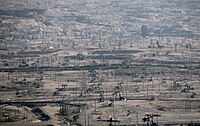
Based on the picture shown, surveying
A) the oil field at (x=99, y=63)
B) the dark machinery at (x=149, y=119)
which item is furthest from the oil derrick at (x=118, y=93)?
the dark machinery at (x=149, y=119)

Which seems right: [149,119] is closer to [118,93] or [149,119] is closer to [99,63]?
[118,93]

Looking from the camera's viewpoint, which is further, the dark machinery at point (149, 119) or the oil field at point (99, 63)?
the oil field at point (99, 63)

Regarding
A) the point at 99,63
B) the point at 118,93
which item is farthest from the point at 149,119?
the point at 99,63

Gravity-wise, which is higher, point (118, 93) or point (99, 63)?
point (99, 63)

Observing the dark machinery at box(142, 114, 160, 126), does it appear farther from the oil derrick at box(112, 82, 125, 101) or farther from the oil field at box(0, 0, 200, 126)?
the oil derrick at box(112, 82, 125, 101)

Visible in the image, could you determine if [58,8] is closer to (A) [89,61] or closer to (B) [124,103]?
(A) [89,61]

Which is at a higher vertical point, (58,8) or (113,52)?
(58,8)

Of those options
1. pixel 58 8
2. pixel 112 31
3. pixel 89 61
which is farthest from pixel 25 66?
pixel 58 8

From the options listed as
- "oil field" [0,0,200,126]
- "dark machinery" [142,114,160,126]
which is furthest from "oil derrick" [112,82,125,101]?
"dark machinery" [142,114,160,126]

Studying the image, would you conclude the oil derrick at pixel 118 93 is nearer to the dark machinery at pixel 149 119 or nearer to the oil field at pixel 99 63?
the oil field at pixel 99 63
